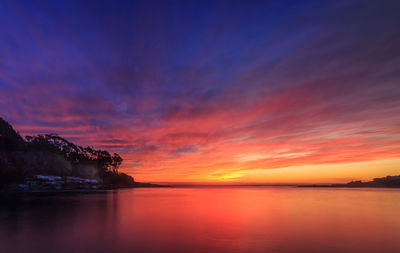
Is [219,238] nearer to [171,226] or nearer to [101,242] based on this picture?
[171,226]

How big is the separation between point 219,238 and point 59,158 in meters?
90.1

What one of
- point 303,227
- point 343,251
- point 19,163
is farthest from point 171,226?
point 19,163

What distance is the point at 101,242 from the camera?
12.3m

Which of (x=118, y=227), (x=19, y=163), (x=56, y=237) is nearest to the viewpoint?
(x=56, y=237)

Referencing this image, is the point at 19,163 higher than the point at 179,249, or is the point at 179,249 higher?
the point at 19,163

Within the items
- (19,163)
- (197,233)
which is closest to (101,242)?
(197,233)

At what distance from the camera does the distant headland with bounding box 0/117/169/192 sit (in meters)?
63.3

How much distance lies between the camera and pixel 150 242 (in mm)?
12578

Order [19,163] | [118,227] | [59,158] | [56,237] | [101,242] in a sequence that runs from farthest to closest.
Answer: [59,158] < [19,163] < [118,227] < [56,237] < [101,242]

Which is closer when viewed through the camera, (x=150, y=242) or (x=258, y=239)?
(x=150, y=242)

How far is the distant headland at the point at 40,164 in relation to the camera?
208 feet

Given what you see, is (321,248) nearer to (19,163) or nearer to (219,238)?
(219,238)

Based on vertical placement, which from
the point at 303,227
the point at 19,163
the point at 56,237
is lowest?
the point at 303,227

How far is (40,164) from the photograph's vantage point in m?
75.6
